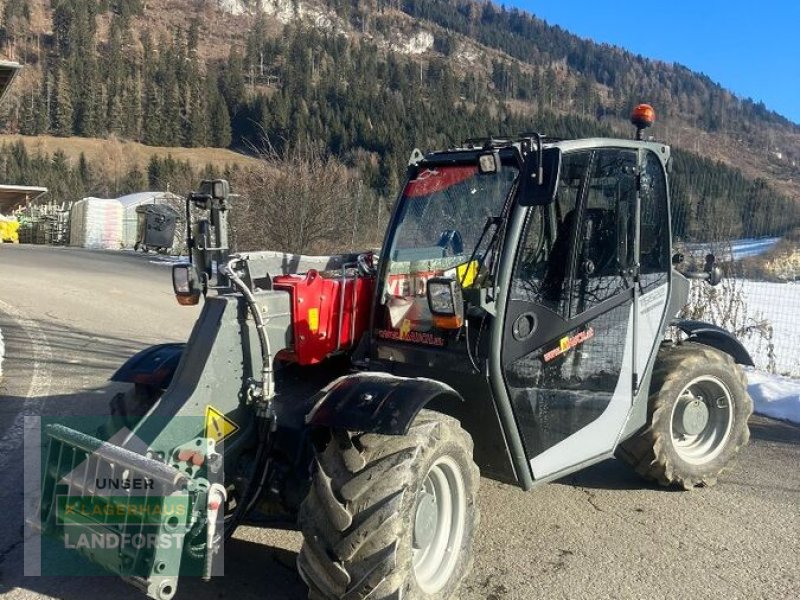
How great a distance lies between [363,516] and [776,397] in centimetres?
674

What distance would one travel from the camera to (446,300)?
3992mm

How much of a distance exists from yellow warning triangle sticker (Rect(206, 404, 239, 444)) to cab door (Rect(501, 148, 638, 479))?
1532mm

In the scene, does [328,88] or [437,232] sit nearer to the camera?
[437,232]

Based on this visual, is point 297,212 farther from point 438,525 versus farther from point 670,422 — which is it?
point 438,525

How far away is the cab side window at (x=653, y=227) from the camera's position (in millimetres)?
5105

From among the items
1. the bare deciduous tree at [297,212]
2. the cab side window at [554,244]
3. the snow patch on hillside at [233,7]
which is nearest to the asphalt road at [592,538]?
the cab side window at [554,244]

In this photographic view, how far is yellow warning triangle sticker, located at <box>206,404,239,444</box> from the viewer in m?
3.76

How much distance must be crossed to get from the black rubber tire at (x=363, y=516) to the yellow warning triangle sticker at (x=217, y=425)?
21.2 inches

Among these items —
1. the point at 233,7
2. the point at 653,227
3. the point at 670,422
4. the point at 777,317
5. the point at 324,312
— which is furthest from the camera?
the point at 233,7

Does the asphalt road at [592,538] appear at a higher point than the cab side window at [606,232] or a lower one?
lower

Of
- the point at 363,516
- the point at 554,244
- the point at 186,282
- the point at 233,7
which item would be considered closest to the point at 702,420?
the point at 554,244

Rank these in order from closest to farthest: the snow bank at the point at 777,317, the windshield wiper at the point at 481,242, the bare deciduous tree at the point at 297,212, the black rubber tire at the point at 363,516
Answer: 1. the black rubber tire at the point at 363,516
2. the windshield wiper at the point at 481,242
3. the snow bank at the point at 777,317
4. the bare deciduous tree at the point at 297,212

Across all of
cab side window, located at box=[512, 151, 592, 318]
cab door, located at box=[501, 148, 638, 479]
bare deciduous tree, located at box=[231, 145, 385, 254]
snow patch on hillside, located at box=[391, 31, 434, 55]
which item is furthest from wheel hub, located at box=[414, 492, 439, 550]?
snow patch on hillside, located at box=[391, 31, 434, 55]

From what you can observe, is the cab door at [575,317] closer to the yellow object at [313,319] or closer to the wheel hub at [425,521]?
the wheel hub at [425,521]
